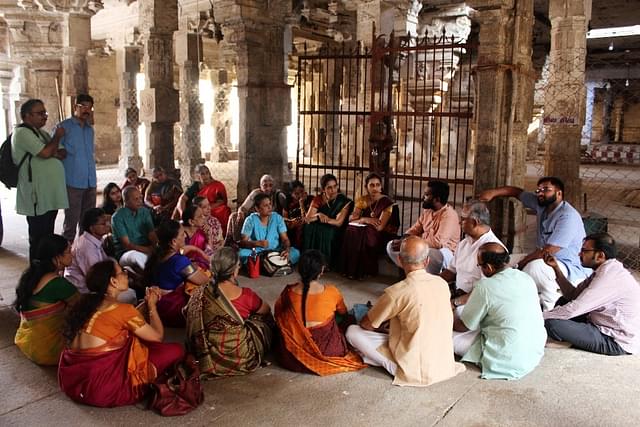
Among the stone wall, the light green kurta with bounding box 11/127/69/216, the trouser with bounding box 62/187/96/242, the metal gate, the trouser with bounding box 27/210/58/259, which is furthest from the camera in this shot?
the stone wall

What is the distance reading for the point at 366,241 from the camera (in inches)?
229

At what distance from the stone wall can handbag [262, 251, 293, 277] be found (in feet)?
48.9

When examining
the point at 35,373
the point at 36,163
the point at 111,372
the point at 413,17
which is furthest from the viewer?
the point at 413,17

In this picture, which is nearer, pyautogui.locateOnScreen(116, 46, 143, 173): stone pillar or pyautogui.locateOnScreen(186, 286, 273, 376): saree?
pyautogui.locateOnScreen(186, 286, 273, 376): saree

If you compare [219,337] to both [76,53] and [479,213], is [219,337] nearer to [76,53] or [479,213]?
[479,213]

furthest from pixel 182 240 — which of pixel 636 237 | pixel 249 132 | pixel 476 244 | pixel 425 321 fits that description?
pixel 636 237

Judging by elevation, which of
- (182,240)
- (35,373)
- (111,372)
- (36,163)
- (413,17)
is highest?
(413,17)

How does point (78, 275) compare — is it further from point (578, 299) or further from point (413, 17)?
point (413, 17)

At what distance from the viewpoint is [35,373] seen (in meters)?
3.66

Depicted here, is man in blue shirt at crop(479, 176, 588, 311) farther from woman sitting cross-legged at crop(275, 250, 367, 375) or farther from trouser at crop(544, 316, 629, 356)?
woman sitting cross-legged at crop(275, 250, 367, 375)

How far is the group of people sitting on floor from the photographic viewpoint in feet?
10.4

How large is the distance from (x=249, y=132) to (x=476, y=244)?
5223 mm

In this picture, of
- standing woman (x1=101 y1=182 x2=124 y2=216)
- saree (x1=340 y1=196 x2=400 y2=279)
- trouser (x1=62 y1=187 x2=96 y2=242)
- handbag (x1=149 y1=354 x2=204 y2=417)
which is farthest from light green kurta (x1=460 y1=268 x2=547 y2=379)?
trouser (x1=62 y1=187 x2=96 y2=242)

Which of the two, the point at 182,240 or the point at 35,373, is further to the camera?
the point at 182,240
